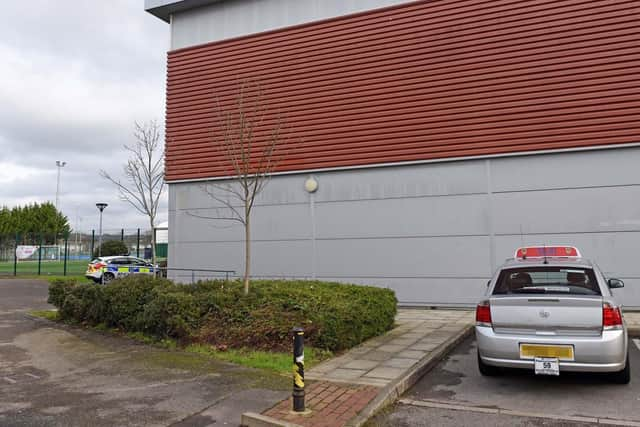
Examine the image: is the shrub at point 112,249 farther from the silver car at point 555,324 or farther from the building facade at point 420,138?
the silver car at point 555,324

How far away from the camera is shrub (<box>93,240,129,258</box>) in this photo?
1084 inches

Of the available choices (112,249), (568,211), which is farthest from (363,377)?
(112,249)

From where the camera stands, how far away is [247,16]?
16250 millimetres

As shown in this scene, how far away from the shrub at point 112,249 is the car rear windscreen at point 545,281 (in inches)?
1011

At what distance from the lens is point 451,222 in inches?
527

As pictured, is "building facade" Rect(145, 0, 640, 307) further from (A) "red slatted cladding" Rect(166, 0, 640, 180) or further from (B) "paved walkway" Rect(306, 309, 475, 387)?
(B) "paved walkway" Rect(306, 309, 475, 387)

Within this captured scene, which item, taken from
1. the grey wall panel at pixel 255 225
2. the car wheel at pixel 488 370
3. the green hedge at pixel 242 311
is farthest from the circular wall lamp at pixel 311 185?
the car wheel at pixel 488 370

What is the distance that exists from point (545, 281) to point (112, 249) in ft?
86.2

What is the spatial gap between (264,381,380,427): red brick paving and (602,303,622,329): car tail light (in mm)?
2618

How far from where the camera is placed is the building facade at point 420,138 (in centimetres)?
1219

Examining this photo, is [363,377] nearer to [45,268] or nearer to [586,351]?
Result: [586,351]

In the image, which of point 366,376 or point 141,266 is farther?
point 141,266

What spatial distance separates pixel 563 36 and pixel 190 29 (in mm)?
12094

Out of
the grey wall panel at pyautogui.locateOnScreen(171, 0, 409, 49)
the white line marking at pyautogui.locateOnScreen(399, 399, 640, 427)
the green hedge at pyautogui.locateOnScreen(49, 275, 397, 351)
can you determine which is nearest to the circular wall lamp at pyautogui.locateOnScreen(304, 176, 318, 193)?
the grey wall panel at pyautogui.locateOnScreen(171, 0, 409, 49)
